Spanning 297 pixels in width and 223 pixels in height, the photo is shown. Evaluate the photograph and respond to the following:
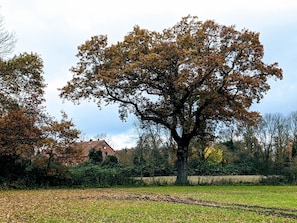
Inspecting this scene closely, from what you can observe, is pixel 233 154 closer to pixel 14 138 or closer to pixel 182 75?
pixel 182 75

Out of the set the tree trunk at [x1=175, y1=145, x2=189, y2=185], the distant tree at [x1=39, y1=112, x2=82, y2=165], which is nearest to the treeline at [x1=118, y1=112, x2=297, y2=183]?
the tree trunk at [x1=175, y1=145, x2=189, y2=185]

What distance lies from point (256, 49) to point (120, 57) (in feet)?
35.9

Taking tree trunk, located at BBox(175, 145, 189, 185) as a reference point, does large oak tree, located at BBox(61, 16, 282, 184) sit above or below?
above

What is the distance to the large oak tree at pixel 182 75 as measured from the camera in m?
30.5

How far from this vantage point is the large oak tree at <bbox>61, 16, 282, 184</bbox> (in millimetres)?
30547

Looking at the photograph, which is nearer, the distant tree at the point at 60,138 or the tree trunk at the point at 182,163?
the distant tree at the point at 60,138

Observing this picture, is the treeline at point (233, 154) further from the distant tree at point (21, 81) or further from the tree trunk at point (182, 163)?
the distant tree at point (21, 81)

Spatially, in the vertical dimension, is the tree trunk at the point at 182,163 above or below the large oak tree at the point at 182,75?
below

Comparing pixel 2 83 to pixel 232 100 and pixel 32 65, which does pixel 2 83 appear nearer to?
pixel 32 65

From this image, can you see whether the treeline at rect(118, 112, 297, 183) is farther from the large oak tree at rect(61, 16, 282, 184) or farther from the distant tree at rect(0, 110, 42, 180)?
the distant tree at rect(0, 110, 42, 180)

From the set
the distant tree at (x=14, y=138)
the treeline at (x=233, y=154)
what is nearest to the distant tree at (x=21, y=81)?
the distant tree at (x=14, y=138)

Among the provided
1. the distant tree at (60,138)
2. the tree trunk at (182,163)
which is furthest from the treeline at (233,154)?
the distant tree at (60,138)

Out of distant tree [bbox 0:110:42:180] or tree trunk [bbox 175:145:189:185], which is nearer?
distant tree [bbox 0:110:42:180]

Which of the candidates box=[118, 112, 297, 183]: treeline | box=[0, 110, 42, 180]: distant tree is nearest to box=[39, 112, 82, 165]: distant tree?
box=[0, 110, 42, 180]: distant tree
